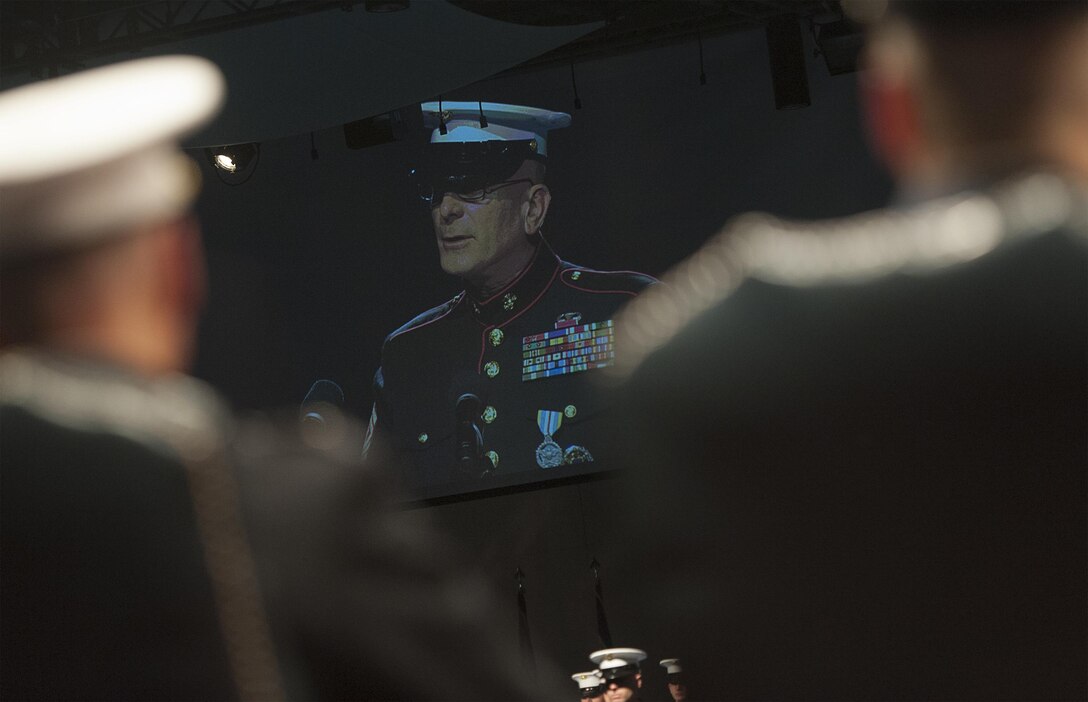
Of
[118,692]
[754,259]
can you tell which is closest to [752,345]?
[754,259]

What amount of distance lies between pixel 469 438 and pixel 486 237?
1.01 m

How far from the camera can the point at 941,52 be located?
64 centimetres

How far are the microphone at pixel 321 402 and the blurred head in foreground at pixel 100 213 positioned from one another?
220 inches

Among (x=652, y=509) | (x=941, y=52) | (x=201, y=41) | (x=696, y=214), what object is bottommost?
(x=652, y=509)

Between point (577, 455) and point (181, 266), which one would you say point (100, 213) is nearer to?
point (181, 266)

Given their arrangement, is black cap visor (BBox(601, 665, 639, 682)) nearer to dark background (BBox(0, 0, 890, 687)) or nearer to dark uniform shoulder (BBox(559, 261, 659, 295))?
dark background (BBox(0, 0, 890, 687))

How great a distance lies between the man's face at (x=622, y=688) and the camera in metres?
5.43

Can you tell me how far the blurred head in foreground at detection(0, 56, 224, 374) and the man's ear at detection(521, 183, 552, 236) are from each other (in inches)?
207

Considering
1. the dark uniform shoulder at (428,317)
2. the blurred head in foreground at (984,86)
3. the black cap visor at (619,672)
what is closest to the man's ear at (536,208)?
the dark uniform shoulder at (428,317)

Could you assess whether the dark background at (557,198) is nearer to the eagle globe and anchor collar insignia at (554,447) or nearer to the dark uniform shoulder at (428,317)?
the dark uniform shoulder at (428,317)

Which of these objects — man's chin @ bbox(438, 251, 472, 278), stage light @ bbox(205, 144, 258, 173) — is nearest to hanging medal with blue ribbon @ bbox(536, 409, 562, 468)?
man's chin @ bbox(438, 251, 472, 278)

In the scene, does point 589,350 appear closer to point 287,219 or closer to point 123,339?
point 287,219

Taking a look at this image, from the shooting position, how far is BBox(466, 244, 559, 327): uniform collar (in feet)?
19.7

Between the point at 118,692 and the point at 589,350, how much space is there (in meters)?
4.86
